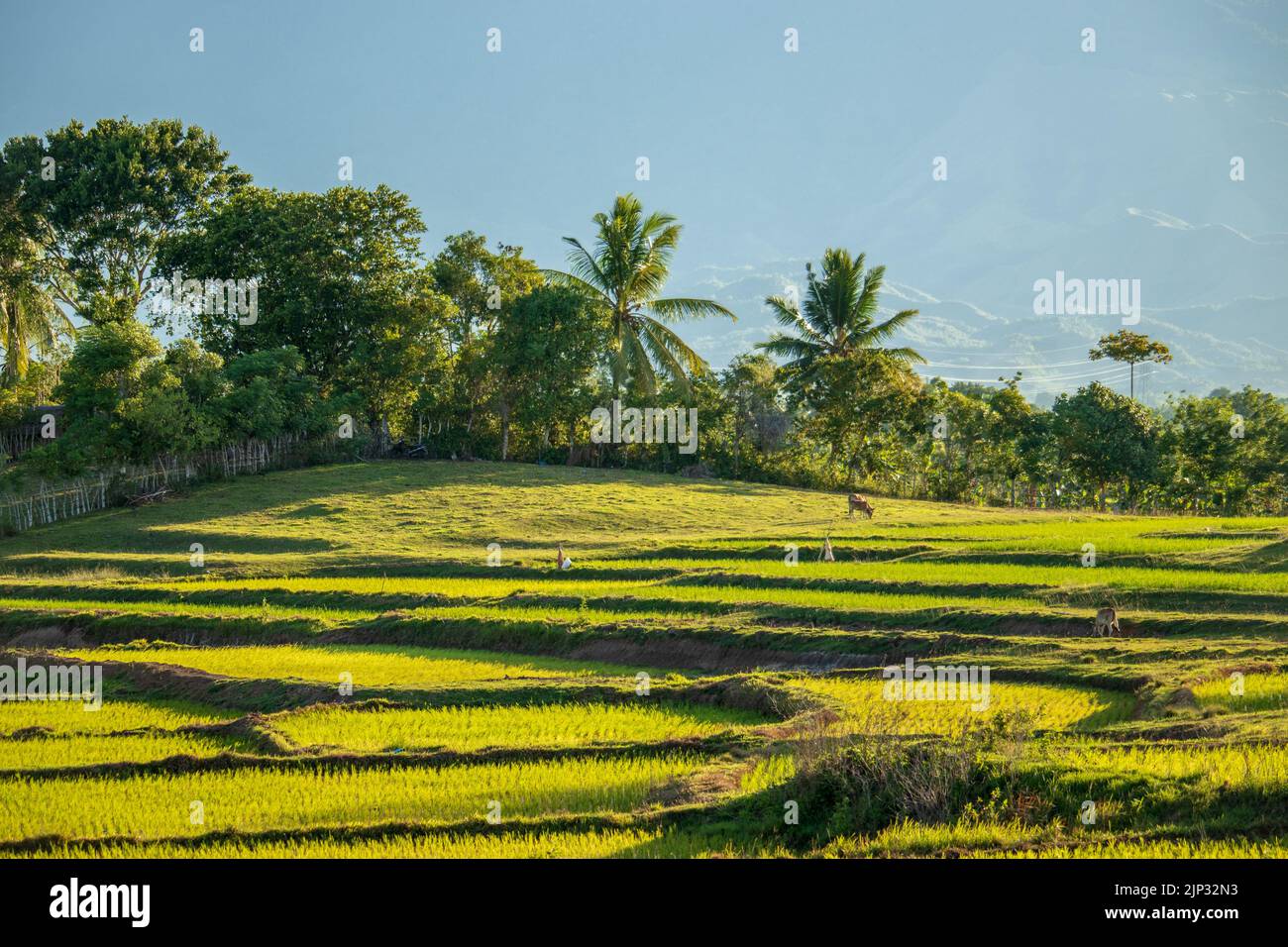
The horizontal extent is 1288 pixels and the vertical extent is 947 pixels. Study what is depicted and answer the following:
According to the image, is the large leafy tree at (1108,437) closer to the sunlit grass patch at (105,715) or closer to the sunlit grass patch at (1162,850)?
the sunlit grass patch at (105,715)

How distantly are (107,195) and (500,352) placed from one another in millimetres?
17994

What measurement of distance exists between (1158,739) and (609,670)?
8919 millimetres

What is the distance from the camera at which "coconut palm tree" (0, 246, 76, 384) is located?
4619cm

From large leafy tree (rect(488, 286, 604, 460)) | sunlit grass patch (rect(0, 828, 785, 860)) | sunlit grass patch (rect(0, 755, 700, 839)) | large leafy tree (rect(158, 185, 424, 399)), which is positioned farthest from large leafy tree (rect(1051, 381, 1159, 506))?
sunlit grass patch (rect(0, 828, 785, 860))

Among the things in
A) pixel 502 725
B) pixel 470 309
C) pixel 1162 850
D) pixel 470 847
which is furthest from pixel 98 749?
pixel 470 309

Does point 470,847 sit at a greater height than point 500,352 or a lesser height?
lesser

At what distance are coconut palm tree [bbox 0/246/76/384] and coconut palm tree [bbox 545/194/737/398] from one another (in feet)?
70.3

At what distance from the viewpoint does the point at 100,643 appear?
21.4 meters

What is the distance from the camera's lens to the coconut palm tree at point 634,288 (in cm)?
4912

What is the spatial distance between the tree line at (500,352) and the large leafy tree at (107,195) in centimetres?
10

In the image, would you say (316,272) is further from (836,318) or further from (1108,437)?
(1108,437)

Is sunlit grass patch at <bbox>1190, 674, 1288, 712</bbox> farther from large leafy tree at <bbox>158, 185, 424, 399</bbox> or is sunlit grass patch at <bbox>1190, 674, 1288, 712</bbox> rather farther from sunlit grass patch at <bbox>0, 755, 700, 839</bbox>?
large leafy tree at <bbox>158, 185, 424, 399</bbox>

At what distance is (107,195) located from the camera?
158 ft

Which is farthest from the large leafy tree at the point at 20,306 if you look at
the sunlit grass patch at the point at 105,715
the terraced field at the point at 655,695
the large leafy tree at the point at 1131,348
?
the large leafy tree at the point at 1131,348
